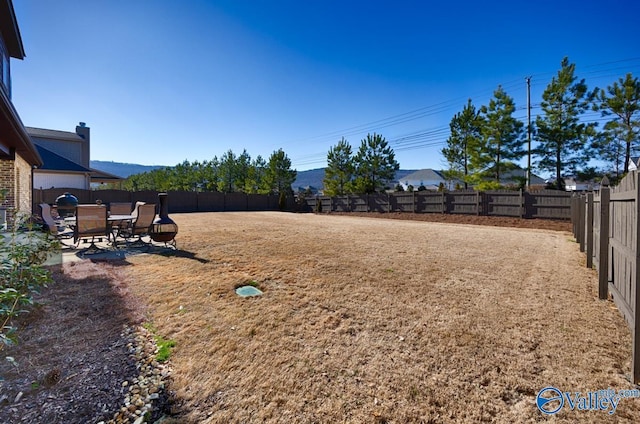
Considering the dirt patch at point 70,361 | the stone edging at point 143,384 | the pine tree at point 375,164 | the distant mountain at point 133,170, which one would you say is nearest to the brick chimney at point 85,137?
the pine tree at point 375,164

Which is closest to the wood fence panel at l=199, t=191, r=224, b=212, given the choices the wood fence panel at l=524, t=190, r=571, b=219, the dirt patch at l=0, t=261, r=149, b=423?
the dirt patch at l=0, t=261, r=149, b=423

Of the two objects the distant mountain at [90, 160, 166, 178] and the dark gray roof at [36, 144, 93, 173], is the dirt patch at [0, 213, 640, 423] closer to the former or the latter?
the dark gray roof at [36, 144, 93, 173]

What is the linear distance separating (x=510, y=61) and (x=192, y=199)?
78.4 ft

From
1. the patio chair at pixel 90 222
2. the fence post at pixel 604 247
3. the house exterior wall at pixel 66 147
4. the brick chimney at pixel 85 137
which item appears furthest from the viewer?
the brick chimney at pixel 85 137

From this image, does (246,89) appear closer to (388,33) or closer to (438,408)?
(388,33)

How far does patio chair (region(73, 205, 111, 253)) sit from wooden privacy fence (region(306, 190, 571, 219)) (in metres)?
16.7

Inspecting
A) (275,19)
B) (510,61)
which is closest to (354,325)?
(275,19)

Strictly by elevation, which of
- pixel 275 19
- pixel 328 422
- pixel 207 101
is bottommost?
pixel 328 422

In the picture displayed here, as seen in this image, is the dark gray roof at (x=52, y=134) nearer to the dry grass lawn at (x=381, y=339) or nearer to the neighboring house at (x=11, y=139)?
the neighboring house at (x=11, y=139)

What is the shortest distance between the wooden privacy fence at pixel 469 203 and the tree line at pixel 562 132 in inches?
107

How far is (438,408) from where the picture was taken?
1.85 m

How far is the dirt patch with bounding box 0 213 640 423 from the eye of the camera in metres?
1.91

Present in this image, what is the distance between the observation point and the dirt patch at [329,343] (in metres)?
1.91

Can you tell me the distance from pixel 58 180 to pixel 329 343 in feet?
77.6
